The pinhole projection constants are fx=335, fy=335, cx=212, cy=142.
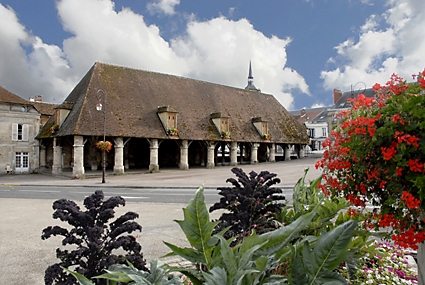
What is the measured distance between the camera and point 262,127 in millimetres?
33719

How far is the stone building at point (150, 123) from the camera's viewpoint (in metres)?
24.4

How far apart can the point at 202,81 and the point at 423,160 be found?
1330 inches

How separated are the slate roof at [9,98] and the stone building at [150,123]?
3161mm

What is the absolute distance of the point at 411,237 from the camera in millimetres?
2277

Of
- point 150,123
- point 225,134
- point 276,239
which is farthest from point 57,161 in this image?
point 276,239

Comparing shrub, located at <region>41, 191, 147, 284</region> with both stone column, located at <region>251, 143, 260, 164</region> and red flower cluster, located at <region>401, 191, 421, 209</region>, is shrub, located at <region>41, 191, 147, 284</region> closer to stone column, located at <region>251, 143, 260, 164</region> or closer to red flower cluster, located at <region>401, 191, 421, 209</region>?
red flower cluster, located at <region>401, 191, 421, 209</region>

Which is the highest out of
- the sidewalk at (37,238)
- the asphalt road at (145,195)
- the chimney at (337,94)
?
the chimney at (337,94)

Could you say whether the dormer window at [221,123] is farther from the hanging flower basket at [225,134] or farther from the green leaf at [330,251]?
the green leaf at [330,251]

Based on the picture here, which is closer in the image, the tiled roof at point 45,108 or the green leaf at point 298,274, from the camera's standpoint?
the green leaf at point 298,274

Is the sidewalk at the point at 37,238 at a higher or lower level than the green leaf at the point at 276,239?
lower

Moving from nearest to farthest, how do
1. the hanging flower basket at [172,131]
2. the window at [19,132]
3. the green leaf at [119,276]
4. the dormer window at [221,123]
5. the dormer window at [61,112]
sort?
the green leaf at [119,276]
the dormer window at [61,112]
the hanging flower basket at [172,131]
the window at [19,132]
the dormer window at [221,123]

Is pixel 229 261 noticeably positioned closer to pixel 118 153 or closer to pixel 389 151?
pixel 389 151

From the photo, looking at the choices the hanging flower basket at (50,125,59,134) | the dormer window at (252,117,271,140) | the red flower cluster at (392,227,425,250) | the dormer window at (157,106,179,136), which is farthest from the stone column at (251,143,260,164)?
the red flower cluster at (392,227,425,250)

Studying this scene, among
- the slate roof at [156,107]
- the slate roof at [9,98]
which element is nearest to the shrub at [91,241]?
the slate roof at [156,107]
